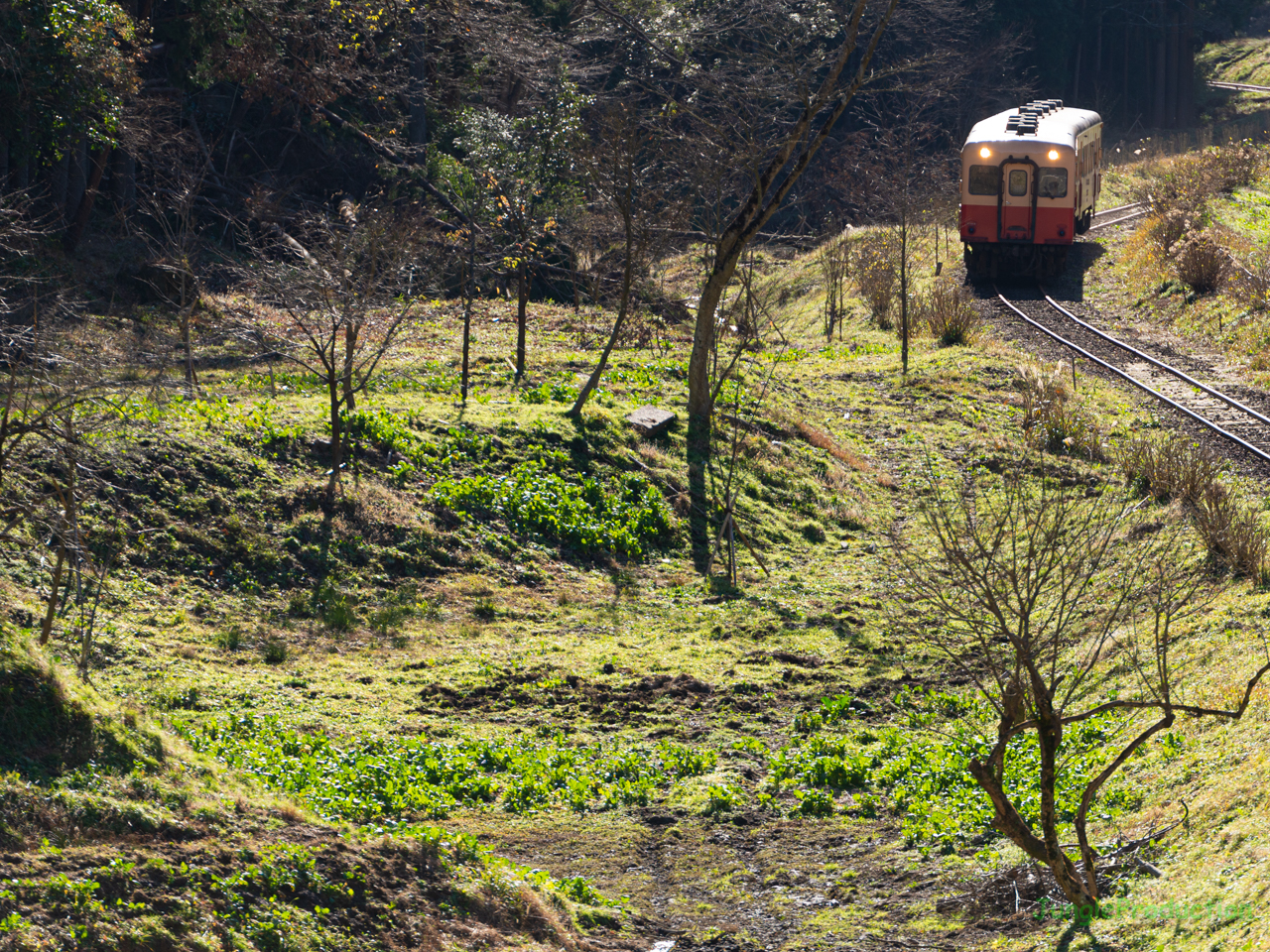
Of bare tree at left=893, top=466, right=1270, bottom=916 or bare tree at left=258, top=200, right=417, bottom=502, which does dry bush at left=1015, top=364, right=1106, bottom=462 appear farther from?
bare tree at left=258, top=200, right=417, bottom=502

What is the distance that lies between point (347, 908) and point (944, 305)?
21977 millimetres

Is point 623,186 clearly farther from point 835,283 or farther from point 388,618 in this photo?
point 835,283

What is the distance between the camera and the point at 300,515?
1346 centimetres

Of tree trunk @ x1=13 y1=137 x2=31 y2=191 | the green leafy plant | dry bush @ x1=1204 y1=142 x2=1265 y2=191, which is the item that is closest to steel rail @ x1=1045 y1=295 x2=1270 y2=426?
dry bush @ x1=1204 y1=142 x2=1265 y2=191

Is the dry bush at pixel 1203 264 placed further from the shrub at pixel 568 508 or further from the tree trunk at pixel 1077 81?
the tree trunk at pixel 1077 81

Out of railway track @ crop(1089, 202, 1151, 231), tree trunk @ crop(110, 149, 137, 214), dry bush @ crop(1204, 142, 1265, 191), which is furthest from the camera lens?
railway track @ crop(1089, 202, 1151, 231)

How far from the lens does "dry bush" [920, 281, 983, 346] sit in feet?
82.4

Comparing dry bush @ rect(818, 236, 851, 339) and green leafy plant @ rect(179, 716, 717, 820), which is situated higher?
dry bush @ rect(818, 236, 851, 339)

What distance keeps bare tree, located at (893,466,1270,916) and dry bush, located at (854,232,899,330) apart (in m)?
11.9

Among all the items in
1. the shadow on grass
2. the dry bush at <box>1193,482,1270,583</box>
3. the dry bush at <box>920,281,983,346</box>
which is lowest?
the shadow on grass

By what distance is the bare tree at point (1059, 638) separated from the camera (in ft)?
21.0

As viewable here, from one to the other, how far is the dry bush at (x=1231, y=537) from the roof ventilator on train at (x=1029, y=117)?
1724 centimetres

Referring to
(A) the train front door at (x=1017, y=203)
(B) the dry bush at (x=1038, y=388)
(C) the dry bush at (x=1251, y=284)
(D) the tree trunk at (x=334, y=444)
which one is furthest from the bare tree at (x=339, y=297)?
(C) the dry bush at (x=1251, y=284)

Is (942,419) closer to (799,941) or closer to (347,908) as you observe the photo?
(799,941)
